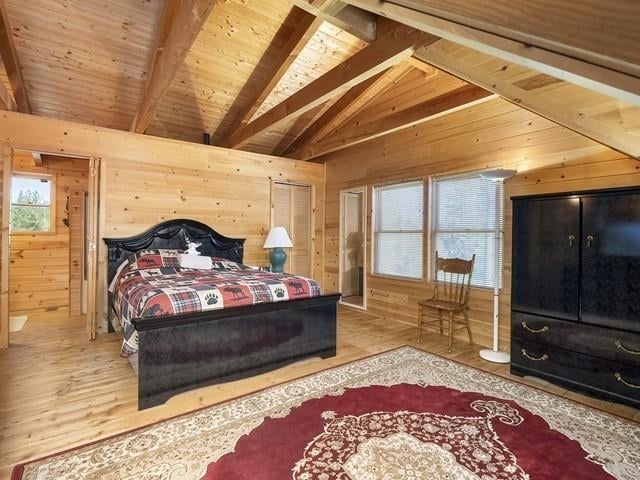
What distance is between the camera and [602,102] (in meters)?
2.23

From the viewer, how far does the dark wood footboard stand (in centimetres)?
247

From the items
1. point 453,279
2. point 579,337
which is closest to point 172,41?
point 453,279

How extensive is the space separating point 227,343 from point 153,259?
191 cm

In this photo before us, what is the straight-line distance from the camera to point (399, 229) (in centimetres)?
502

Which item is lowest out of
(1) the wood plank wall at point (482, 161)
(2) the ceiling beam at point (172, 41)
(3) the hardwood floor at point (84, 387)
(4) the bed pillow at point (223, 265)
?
(3) the hardwood floor at point (84, 387)

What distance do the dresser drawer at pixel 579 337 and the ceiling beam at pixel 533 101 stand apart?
1399 mm

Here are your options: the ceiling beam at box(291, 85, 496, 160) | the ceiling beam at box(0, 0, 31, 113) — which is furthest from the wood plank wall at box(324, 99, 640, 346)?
the ceiling beam at box(0, 0, 31, 113)

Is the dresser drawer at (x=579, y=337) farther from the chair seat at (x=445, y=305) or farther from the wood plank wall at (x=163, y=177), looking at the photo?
the wood plank wall at (x=163, y=177)

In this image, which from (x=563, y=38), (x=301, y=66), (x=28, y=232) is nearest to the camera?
(x=563, y=38)

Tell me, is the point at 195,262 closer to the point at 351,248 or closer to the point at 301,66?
the point at 301,66

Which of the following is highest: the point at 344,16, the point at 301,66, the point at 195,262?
the point at 301,66

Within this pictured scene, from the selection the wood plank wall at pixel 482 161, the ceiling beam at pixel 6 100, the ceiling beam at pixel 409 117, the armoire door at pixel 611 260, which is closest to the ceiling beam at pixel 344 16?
the ceiling beam at pixel 409 117

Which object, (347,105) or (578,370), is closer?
(578,370)

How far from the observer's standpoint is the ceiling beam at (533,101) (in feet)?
7.57
